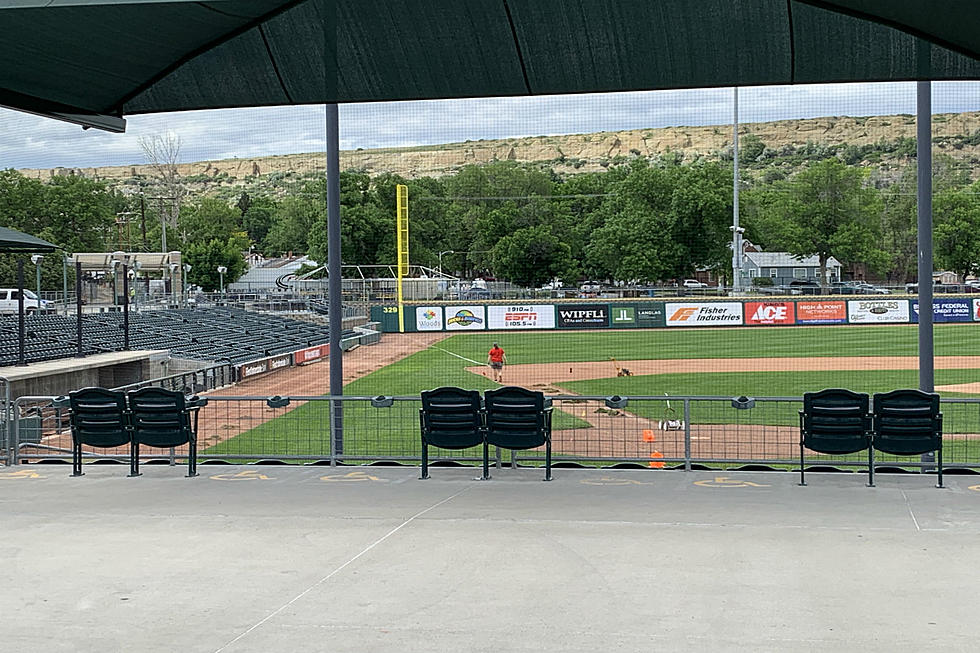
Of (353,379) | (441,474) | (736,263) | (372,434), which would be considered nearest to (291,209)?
(736,263)

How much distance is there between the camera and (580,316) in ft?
144

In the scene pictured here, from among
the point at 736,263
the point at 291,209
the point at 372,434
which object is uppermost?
the point at 291,209

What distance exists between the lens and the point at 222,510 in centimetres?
793

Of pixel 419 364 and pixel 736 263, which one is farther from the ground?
pixel 736 263

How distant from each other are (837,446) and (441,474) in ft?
11.9

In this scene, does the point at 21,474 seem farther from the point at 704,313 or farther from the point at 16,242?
the point at 704,313

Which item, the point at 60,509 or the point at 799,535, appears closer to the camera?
the point at 799,535

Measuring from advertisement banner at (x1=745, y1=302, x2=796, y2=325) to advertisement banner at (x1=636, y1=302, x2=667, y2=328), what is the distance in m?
3.74

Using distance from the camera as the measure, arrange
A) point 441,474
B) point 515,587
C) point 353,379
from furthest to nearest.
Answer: point 353,379
point 441,474
point 515,587

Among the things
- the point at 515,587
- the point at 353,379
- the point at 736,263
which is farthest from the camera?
the point at 736,263

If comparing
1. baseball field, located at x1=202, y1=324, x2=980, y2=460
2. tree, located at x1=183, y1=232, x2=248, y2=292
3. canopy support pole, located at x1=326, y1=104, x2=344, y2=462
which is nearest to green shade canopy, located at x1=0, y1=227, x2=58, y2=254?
baseball field, located at x1=202, y1=324, x2=980, y2=460

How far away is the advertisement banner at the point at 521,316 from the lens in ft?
140

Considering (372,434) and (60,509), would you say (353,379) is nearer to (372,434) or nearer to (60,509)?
(372,434)

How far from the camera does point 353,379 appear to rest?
2762 centimetres
